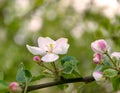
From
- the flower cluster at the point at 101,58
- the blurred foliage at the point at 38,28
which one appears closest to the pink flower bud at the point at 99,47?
the flower cluster at the point at 101,58

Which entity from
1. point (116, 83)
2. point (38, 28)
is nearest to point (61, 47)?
point (116, 83)

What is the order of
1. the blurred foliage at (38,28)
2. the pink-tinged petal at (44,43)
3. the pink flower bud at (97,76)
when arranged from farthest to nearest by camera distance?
1. the blurred foliage at (38,28)
2. the pink-tinged petal at (44,43)
3. the pink flower bud at (97,76)

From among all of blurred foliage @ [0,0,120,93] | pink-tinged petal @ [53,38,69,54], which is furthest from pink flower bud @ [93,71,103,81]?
blurred foliage @ [0,0,120,93]

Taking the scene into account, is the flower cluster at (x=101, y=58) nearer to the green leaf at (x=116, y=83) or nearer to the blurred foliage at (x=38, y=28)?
the green leaf at (x=116, y=83)

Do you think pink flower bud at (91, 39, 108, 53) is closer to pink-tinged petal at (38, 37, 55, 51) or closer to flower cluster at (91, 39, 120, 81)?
flower cluster at (91, 39, 120, 81)


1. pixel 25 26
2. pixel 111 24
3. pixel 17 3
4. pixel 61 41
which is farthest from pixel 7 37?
pixel 61 41

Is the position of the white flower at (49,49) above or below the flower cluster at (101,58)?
above

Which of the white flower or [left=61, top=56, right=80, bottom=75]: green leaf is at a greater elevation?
the white flower

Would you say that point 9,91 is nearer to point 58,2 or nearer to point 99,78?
point 99,78

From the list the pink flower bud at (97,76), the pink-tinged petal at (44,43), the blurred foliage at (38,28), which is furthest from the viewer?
the blurred foliage at (38,28)
